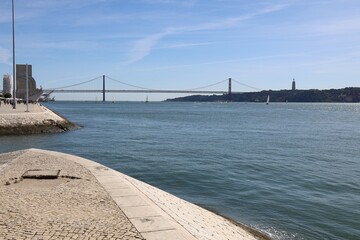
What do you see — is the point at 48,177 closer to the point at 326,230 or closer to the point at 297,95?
the point at 326,230

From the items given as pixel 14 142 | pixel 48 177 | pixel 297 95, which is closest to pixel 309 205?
pixel 48 177

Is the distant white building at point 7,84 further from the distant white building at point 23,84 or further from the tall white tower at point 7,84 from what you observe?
the distant white building at point 23,84

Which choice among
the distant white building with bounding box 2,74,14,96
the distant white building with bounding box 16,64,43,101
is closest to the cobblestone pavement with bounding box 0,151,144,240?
the distant white building with bounding box 16,64,43,101

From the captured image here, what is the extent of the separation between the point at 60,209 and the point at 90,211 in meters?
0.62

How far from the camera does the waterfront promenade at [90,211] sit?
621cm

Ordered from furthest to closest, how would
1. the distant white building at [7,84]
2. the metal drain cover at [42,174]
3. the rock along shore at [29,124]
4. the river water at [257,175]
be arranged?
the distant white building at [7,84], the rock along shore at [29,124], the river water at [257,175], the metal drain cover at [42,174]

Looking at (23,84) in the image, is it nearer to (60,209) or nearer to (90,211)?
(60,209)

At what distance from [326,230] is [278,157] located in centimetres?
1217

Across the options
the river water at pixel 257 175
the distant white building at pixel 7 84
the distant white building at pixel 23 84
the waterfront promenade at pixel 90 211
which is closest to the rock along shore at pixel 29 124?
the river water at pixel 257 175

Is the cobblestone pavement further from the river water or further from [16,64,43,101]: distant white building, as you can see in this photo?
[16,64,43,101]: distant white building

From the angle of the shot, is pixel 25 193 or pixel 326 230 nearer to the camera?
pixel 25 193

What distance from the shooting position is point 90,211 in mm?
7301

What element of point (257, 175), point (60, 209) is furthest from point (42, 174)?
point (257, 175)

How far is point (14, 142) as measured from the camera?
26.6 meters
